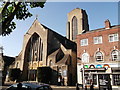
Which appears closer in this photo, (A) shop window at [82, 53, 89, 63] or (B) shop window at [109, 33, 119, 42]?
(B) shop window at [109, 33, 119, 42]

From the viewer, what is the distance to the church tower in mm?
53344

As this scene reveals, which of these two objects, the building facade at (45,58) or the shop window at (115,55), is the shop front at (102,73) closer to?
the shop window at (115,55)

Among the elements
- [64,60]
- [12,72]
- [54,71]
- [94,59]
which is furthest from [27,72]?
[94,59]

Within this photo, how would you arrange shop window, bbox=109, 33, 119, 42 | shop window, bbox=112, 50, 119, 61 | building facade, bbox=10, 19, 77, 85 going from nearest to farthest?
shop window, bbox=112, 50, 119, 61 → shop window, bbox=109, 33, 119, 42 → building facade, bbox=10, 19, 77, 85

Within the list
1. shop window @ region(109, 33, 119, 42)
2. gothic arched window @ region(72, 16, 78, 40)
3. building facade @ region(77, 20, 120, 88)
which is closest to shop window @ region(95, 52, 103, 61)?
building facade @ region(77, 20, 120, 88)

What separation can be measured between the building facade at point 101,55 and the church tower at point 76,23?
23.2 m

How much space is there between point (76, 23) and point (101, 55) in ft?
98.0

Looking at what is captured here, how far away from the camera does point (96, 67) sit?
27188 mm

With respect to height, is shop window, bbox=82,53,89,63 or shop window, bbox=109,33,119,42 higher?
shop window, bbox=109,33,119,42

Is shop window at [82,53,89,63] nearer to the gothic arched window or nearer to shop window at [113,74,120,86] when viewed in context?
shop window at [113,74,120,86]

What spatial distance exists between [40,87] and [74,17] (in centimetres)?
4820

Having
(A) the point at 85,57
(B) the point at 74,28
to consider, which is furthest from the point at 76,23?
(A) the point at 85,57

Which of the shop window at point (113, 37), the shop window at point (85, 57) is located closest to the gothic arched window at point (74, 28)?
the shop window at point (85, 57)

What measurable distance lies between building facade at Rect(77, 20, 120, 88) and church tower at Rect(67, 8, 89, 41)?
23.2 meters
